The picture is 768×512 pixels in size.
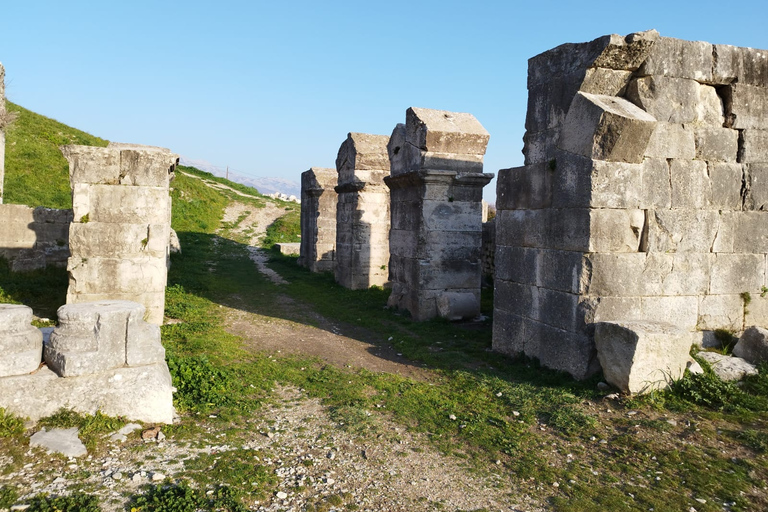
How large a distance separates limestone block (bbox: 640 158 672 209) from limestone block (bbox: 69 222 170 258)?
631 centimetres

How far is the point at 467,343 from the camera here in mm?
7953

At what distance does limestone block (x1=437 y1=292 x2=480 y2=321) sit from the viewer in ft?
31.5

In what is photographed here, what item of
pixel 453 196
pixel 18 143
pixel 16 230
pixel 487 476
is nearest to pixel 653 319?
pixel 487 476

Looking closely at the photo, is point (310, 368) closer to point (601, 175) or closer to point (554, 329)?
point (554, 329)

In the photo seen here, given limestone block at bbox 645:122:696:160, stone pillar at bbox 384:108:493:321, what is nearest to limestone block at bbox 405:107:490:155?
stone pillar at bbox 384:108:493:321

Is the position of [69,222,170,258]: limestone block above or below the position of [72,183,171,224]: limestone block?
below

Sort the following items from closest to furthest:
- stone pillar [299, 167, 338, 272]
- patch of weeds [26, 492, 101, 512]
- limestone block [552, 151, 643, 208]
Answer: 1. patch of weeds [26, 492, 101, 512]
2. limestone block [552, 151, 643, 208]
3. stone pillar [299, 167, 338, 272]

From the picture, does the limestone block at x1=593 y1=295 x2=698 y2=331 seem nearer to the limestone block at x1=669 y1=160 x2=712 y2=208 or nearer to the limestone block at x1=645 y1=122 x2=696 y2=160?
the limestone block at x1=669 y1=160 x2=712 y2=208

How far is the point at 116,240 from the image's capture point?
7648 millimetres

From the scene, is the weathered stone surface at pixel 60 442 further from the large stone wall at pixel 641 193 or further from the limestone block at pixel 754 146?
the limestone block at pixel 754 146

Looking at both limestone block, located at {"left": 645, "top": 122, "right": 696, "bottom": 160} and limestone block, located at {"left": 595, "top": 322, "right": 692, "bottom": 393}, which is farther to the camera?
limestone block, located at {"left": 645, "top": 122, "right": 696, "bottom": 160}

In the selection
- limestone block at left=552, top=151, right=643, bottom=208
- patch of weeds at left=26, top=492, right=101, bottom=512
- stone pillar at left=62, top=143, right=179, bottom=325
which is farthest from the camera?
stone pillar at left=62, top=143, right=179, bottom=325

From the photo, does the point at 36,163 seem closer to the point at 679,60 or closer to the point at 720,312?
the point at 679,60

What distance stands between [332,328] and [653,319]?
4.84 m
